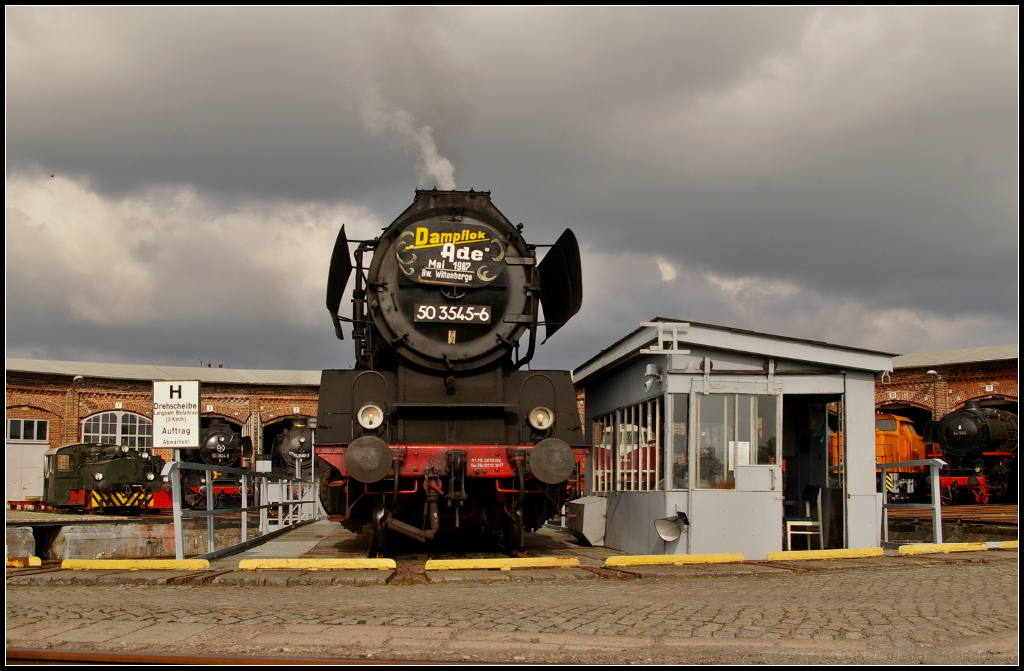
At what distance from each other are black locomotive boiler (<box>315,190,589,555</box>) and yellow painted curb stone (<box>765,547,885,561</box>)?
2.44 metres

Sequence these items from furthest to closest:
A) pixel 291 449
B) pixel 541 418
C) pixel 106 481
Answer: pixel 291 449 → pixel 106 481 → pixel 541 418

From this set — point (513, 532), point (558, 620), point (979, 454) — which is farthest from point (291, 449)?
point (558, 620)

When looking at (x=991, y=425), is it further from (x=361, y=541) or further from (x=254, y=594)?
(x=254, y=594)

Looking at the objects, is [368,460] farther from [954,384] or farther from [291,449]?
[954,384]

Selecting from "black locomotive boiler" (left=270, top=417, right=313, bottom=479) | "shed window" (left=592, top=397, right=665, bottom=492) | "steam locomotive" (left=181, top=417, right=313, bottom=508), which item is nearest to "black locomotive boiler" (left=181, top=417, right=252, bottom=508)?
"steam locomotive" (left=181, top=417, right=313, bottom=508)

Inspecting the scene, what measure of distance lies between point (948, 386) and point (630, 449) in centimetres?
2269

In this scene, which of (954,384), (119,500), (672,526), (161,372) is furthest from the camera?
(161,372)

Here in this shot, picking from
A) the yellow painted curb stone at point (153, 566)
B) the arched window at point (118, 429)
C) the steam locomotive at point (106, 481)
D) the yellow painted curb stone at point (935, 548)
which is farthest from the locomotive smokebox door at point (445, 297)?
the arched window at point (118, 429)

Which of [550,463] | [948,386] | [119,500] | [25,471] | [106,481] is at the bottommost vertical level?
[119,500]

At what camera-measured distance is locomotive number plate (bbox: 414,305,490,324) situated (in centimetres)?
977

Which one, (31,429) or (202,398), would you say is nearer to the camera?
(31,429)

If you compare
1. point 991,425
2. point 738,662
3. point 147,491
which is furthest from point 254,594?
point 991,425

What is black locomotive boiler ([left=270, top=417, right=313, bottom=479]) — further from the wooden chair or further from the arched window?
the wooden chair

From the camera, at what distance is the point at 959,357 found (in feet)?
106
